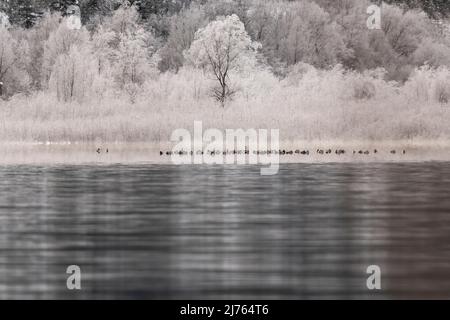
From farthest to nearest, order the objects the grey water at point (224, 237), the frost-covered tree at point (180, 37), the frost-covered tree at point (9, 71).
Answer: the frost-covered tree at point (180, 37), the frost-covered tree at point (9, 71), the grey water at point (224, 237)

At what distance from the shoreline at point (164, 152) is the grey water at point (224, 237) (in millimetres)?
7428

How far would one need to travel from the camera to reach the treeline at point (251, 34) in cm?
6244

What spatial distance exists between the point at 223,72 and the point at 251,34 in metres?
19.6

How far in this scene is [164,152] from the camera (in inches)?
1540

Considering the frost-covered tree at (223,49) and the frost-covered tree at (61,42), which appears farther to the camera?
the frost-covered tree at (61,42)

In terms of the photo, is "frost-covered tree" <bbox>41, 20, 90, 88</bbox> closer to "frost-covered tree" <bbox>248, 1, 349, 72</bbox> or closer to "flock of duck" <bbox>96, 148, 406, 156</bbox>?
"frost-covered tree" <bbox>248, 1, 349, 72</bbox>

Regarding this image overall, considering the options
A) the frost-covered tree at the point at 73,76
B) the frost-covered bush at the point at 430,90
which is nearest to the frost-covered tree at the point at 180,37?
the frost-covered tree at the point at 73,76

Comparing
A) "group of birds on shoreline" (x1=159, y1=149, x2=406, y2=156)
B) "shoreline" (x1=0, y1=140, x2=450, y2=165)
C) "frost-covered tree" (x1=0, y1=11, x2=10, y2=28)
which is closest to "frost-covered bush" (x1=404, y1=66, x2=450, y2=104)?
"shoreline" (x1=0, y1=140, x2=450, y2=165)

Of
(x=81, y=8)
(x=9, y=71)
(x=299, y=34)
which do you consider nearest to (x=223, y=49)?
(x=9, y=71)

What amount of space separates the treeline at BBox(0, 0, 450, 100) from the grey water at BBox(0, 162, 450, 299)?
115 ft

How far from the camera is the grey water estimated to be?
491 inches

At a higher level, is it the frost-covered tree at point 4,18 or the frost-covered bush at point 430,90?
the frost-covered tree at point 4,18

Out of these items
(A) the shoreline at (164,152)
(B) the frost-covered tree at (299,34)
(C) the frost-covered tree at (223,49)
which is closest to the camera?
(A) the shoreline at (164,152)

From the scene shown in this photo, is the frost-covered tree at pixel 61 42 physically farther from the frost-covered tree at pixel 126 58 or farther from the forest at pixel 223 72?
the frost-covered tree at pixel 126 58
